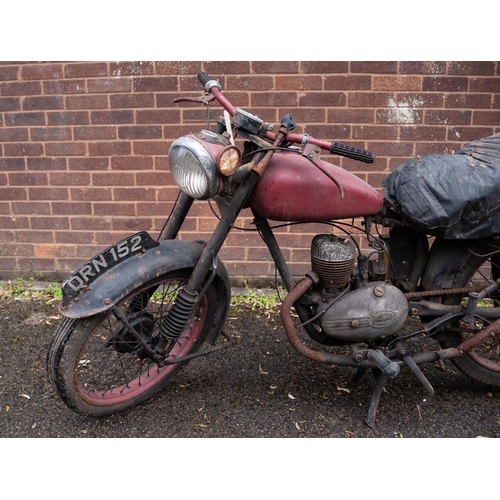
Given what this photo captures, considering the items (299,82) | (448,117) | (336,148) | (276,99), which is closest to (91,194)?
(276,99)

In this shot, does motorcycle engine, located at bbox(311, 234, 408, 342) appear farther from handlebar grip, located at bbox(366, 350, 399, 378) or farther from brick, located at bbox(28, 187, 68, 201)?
brick, located at bbox(28, 187, 68, 201)

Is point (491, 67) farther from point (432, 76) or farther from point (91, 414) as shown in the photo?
point (91, 414)

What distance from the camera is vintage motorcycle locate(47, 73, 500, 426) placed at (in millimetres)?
2275

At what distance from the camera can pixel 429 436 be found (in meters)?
2.51

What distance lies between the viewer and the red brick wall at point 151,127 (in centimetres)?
387

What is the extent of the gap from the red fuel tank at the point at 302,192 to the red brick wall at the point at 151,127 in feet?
5.57

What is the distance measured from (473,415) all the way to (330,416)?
0.78m

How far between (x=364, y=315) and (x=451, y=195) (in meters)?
0.71

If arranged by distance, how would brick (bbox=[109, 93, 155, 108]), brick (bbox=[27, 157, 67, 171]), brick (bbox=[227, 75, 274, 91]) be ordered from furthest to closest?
brick (bbox=[27, 157, 67, 171])
brick (bbox=[109, 93, 155, 108])
brick (bbox=[227, 75, 274, 91])

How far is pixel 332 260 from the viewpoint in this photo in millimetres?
2424

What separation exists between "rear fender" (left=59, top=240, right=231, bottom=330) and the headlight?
0.39 metres

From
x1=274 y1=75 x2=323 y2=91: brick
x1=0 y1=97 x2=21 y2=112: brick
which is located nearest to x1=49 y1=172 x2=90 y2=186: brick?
x1=0 y1=97 x2=21 y2=112: brick

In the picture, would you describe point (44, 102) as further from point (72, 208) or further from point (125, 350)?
point (125, 350)

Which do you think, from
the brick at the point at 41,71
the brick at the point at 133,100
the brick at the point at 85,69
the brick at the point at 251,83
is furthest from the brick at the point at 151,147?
the brick at the point at 41,71
